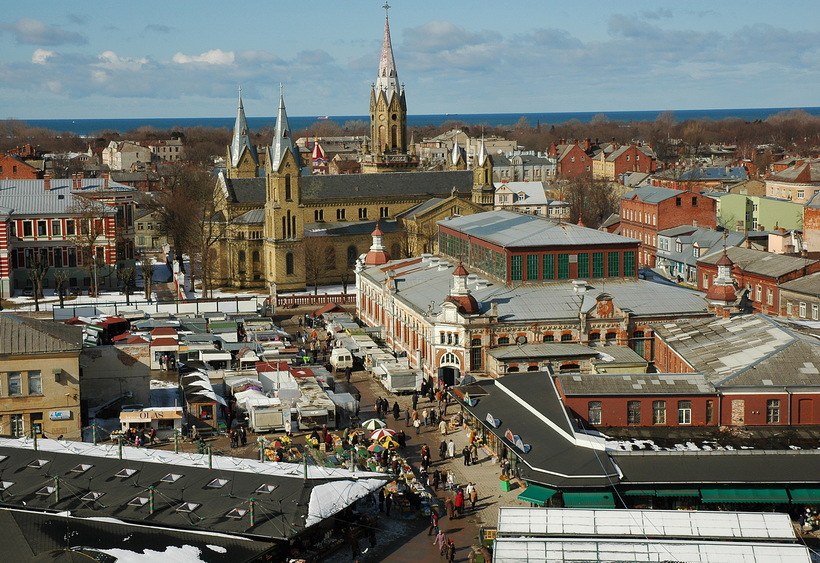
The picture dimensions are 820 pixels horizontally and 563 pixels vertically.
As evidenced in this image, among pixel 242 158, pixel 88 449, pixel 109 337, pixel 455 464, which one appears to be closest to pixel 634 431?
pixel 455 464

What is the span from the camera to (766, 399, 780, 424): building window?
43.7 meters

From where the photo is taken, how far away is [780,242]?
7981 centimetres

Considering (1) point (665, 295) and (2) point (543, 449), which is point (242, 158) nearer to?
(1) point (665, 295)

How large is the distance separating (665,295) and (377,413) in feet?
57.2

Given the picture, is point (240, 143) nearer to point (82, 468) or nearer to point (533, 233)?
point (533, 233)

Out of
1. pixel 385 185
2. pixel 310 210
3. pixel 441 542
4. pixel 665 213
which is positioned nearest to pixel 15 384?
pixel 441 542

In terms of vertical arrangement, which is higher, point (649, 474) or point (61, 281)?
point (61, 281)

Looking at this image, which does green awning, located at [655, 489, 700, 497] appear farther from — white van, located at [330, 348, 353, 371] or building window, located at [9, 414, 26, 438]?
white van, located at [330, 348, 353, 371]

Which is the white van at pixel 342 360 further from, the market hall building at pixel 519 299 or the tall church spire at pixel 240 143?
the tall church spire at pixel 240 143

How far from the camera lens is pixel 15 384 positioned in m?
47.2

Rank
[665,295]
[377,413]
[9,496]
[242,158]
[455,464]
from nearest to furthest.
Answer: [9,496] < [455,464] < [377,413] < [665,295] < [242,158]

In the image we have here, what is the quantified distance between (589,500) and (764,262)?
37471 millimetres

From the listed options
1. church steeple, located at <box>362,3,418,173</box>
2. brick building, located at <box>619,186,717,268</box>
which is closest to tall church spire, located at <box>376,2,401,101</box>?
church steeple, located at <box>362,3,418,173</box>

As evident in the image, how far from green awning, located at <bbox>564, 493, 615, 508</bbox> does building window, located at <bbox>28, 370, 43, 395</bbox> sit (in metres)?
21.6
